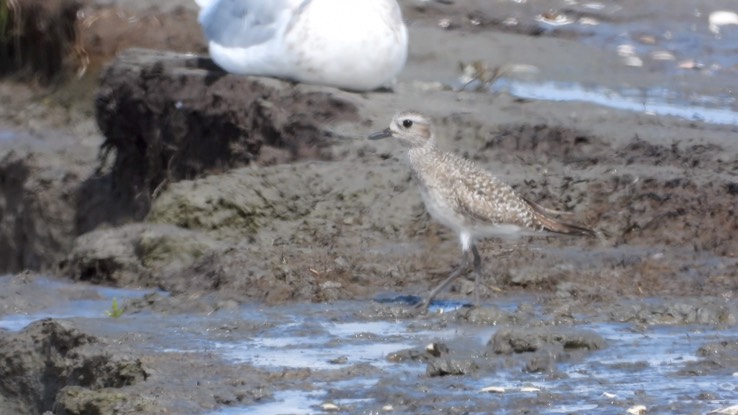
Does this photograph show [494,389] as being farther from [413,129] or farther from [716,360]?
[413,129]

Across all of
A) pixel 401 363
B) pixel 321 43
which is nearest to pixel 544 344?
pixel 401 363

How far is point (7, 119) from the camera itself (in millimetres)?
15055

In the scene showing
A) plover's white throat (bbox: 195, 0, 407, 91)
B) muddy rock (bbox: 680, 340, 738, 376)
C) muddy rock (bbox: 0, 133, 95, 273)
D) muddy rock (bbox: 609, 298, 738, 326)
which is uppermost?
plover's white throat (bbox: 195, 0, 407, 91)

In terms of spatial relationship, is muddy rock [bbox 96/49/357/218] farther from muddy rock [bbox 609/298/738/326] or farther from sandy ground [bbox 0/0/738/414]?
muddy rock [bbox 609/298/738/326]

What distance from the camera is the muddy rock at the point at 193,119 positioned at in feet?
33.9

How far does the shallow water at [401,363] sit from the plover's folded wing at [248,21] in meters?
3.21

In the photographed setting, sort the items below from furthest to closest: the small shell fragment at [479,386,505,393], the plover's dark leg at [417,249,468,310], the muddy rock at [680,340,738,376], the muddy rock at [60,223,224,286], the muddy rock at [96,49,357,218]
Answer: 1. the muddy rock at [96,49,357,218]
2. the muddy rock at [60,223,224,286]
3. the plover's dark leg at [417,249,468,310]
4. the muddy rock at [680,340,738,376]
5. the small shell fragment at [479,386,505,393]

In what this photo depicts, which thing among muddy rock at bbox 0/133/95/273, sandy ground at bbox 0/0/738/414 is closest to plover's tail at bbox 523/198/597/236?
sandy ground at bbox 0/0/738/414

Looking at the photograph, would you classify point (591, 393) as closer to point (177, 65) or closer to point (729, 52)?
point (177, 65)

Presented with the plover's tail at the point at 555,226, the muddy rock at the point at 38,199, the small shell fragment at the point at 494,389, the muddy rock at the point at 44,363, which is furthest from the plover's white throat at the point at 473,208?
the muddy rock at the point at 38,199

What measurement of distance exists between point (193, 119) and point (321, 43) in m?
1.24

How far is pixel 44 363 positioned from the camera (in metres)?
6.68

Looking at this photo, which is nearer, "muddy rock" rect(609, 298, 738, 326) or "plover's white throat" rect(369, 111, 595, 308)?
"muddy rock" rect(609, 298, 738, 326)

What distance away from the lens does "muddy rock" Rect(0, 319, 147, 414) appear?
252 inches
